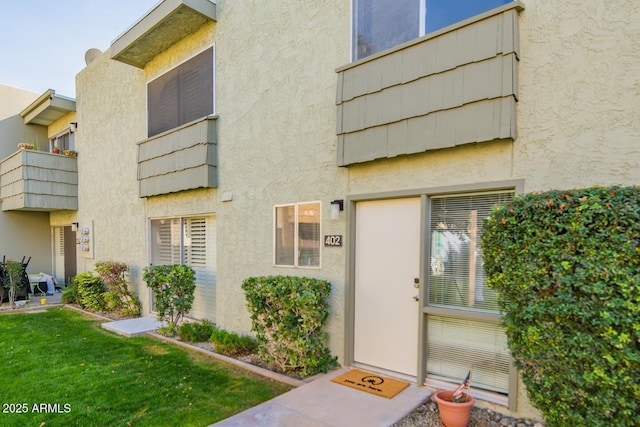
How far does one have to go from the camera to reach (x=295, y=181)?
577cm

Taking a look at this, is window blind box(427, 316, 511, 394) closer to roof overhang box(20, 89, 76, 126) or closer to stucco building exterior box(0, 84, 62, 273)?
roof overhang box(20, 89, 76, 126)

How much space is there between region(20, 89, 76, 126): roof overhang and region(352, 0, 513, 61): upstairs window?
11275mm

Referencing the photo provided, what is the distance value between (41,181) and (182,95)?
6.83m

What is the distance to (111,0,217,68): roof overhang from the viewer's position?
692 cm

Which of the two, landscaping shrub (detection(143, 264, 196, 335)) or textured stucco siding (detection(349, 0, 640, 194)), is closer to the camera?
textured stucco siding (detection(349, 0, 640, 194))

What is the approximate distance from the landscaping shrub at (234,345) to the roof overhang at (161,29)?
582cm

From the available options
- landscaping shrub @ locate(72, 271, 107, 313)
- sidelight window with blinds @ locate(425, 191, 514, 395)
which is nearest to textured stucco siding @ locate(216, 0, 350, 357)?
sidelight window with blinds @ locate(425, 191, 514, 395)

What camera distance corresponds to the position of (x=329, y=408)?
3.91m

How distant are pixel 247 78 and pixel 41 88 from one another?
493 inches

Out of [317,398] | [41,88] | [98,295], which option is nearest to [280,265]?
[317,398]

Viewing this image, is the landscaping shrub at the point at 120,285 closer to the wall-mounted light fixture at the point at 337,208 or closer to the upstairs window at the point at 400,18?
the wall-mounted light fixture at the point at 337,208

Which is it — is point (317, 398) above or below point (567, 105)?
below

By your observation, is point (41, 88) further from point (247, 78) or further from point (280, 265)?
point (280, 265)

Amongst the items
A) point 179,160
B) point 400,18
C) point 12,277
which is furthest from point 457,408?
point 12,277
